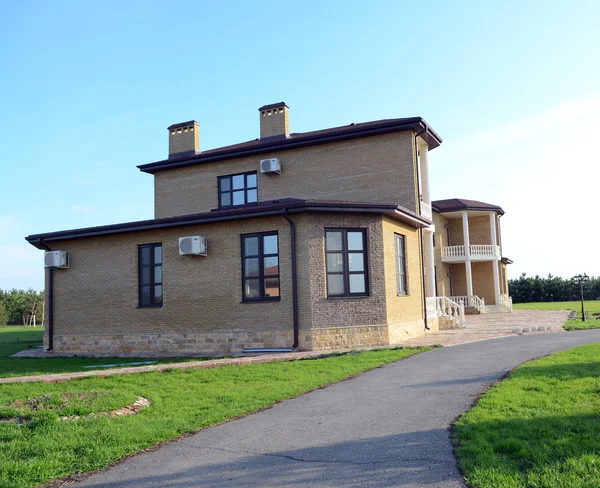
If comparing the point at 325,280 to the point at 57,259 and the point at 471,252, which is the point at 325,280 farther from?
the point at 471,252

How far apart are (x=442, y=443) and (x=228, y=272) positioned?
10940mm

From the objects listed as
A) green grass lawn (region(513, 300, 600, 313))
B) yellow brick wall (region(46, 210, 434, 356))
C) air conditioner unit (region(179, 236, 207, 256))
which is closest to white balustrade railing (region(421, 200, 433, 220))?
yellow brick wall (region(46, 210, 434, 356))

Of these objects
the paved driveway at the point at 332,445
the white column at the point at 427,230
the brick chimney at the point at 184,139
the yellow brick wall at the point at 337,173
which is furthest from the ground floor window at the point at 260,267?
the brick chimney at the point at 184,139

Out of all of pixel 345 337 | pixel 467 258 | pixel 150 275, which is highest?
pixel 467 258

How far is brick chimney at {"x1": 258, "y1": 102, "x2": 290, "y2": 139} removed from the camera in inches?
882

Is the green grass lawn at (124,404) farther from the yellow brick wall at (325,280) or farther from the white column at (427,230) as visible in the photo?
the white column at (427,230)

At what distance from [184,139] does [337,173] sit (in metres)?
7.97

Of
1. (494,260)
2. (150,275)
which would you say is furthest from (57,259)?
(494,260)

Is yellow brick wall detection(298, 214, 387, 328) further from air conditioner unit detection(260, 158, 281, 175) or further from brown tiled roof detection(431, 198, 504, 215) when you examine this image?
brown tiled roof detection(431, 198, 504, 215)

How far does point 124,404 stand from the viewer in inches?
303

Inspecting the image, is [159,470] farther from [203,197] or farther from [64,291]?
[203,197]

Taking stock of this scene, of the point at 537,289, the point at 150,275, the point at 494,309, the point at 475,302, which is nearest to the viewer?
the point at 150,275

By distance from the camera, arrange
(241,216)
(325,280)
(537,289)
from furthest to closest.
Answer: (537,289), (241,216), (325,280)

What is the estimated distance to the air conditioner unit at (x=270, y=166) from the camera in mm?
20562
